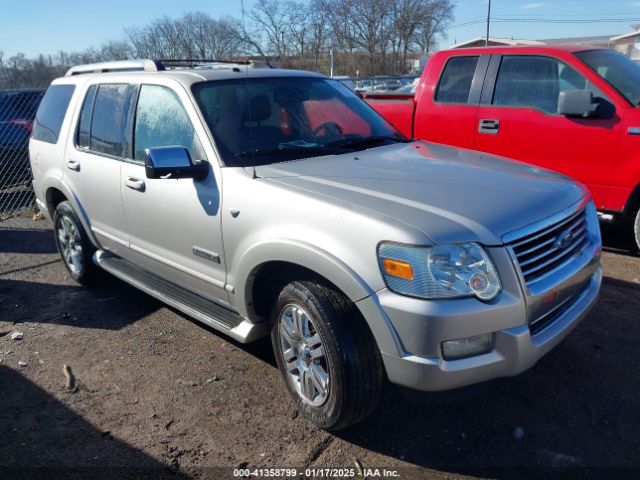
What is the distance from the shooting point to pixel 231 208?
3166mm

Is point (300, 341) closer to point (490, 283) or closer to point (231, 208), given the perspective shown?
point (231, 208)

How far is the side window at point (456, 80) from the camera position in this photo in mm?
6102

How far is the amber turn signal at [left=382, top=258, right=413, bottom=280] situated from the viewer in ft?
7.89

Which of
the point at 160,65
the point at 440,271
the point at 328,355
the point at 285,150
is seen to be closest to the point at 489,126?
the point at 285,150

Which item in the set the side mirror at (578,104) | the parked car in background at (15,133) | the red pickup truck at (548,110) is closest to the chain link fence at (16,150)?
the parked car in background at (15,133)

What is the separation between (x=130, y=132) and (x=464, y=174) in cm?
243

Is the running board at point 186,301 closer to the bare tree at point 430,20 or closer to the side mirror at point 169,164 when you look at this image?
the side mirror at point 169,164

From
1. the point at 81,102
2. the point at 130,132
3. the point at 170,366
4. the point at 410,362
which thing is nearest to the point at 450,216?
the point at 410,362

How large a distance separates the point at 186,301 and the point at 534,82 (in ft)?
13.8

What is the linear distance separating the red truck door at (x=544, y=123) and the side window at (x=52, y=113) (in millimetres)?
4115

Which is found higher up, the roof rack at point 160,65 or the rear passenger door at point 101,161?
the roof rack at point 160,65

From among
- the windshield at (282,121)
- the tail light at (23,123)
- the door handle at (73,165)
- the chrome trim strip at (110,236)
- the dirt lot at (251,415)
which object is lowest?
the dirt lot at (251,415)

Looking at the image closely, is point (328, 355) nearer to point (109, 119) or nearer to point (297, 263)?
point (297, 263)

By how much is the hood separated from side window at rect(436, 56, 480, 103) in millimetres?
2670
